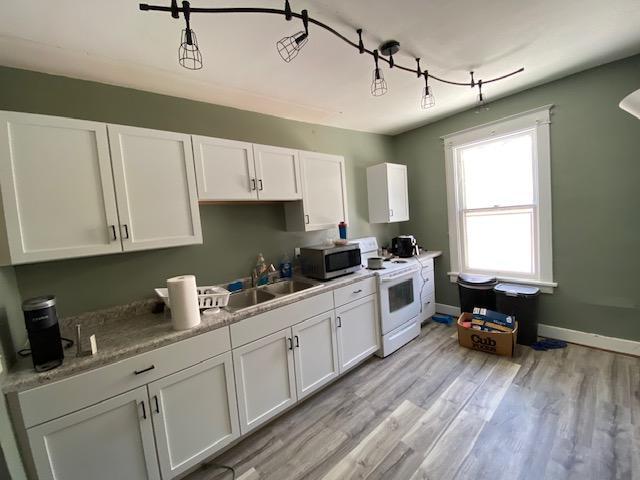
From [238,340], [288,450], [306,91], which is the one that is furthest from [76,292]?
[306,91]

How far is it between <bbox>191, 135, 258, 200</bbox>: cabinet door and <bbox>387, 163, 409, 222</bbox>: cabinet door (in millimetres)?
1893

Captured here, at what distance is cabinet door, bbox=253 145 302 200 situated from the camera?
2.13m

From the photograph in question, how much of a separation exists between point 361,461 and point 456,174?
3.14 meters

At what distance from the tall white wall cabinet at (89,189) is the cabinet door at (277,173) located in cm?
53

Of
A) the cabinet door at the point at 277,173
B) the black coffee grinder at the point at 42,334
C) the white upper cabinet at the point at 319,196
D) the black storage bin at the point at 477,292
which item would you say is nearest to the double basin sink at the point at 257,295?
the white upper cabinet at the point at 319,196

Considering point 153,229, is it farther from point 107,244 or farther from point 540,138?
point 540,138

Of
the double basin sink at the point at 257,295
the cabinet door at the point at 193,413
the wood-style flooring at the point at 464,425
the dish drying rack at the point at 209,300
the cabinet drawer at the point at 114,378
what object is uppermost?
the dish drying rack at the point at 209,300

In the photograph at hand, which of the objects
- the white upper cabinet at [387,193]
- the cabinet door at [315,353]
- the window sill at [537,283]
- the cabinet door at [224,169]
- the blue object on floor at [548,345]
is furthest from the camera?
the white upper cabinet at [387,193]

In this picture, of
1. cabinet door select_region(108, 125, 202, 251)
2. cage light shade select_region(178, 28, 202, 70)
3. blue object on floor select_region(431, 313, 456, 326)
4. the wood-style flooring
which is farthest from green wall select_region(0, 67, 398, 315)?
blue object on floor select_region(431, 313, 456, 326)

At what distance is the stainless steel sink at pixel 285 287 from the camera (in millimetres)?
2313

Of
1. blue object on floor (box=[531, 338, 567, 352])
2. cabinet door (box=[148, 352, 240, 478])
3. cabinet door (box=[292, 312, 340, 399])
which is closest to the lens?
cabinet door (box=[148, 352, 240, 478])

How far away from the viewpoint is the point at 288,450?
5.56ft

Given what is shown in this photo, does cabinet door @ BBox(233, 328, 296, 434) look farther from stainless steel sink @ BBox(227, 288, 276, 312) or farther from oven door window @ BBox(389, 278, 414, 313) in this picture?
oven door window @ BBox(389, 278, 414, 313)

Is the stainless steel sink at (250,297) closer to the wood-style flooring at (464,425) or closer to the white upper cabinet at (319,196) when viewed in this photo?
the white upper cabinet at (319,196)
